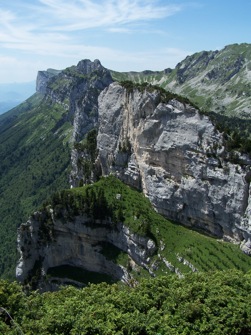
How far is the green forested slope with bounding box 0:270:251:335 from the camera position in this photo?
39.9m

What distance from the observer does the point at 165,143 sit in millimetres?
103000

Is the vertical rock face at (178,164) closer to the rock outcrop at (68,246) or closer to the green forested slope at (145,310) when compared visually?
the rock outcrop at (68,246)

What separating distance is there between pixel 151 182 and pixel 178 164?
10.3 meters

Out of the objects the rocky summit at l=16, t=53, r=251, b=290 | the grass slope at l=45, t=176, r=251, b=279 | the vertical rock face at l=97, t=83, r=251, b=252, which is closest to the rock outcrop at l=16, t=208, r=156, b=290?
the rocky summit at l=16, t=53, r=251, b=290

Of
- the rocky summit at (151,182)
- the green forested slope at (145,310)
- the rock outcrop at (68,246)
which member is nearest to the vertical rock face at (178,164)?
the rocky summit at (151,182)

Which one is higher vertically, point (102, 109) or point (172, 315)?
point (102, 109)

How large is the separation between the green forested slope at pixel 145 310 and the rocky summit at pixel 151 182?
132ft

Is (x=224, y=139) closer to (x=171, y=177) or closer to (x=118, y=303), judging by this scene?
(x=171, y=177)

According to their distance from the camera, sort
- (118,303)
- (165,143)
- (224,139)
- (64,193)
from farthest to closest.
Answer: (64,193) → (165,143) → (224,139) → (118,303)

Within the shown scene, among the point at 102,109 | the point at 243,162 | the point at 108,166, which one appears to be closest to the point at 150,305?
the point at 243,162

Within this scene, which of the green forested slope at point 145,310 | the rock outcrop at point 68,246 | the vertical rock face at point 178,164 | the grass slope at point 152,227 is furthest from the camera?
the rock outcrop at point 68,246

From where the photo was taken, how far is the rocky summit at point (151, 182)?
91.1m

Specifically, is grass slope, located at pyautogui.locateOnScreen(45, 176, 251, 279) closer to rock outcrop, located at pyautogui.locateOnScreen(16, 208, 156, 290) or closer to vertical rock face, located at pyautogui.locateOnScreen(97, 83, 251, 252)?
rock outcrop, located at pyautogui.locateOnScreen(16, 208, 156, 290)

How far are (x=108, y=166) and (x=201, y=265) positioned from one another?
1987 inches
